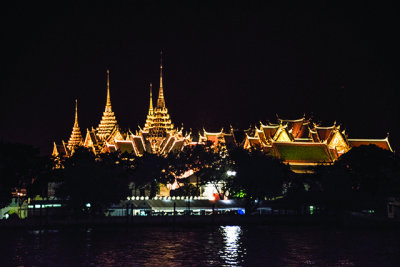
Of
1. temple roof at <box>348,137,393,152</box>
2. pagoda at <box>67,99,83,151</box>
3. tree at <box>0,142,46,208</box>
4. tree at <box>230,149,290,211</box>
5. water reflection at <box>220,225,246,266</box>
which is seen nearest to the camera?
water reflection at <box>220,225,246,266</box>

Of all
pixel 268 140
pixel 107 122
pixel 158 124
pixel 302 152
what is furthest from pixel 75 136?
pixel 302 152

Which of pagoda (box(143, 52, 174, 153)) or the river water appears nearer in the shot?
the river water

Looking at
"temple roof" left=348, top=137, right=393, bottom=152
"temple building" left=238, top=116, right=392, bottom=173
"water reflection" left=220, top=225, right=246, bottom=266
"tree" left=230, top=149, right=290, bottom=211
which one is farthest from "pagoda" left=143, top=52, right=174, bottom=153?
"water reflection" left=220, top=225, right=246, bottom=266

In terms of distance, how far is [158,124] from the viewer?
376 ft

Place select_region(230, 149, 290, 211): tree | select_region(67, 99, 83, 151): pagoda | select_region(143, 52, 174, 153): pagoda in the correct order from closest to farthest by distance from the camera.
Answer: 1. select_region(230, 149, 290, 211): tree
2. select_region(143, 52, 174, 153): pagoda
3. select_region(67, 99, 83, 151): pagoda

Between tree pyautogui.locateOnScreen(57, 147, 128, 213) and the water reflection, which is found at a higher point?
tree pyautogui.locateOnScreen(57, 147, 128, 213)

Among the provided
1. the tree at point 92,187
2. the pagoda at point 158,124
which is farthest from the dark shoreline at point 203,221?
the pagoda at point 158,124

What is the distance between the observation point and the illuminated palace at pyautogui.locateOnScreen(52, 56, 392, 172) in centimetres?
9775

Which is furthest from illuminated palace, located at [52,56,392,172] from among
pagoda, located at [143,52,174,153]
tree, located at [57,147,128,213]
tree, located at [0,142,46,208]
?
tree, located at [57,147,128,213]

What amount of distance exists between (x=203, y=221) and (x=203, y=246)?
12.7m

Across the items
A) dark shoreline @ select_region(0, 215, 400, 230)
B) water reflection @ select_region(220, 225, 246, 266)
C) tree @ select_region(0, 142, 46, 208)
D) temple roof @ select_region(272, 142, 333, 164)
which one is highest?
temple roof @ select_region(272, 142, 333, 164)

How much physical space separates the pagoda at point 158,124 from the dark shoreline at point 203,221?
112 ft

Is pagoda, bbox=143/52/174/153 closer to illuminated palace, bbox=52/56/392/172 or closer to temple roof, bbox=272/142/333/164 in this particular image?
illuminated palace, bbox=52/56/392/172

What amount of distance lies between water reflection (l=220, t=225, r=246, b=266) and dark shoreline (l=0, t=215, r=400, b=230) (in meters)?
1.89
